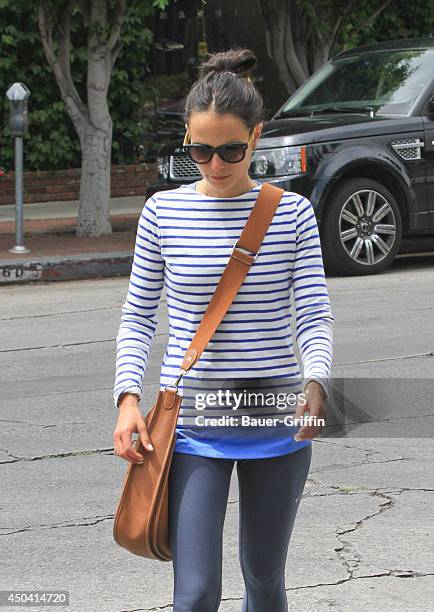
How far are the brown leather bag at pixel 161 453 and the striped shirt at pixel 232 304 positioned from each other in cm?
3

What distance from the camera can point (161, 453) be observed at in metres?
3.19

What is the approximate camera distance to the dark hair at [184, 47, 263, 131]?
3.25m

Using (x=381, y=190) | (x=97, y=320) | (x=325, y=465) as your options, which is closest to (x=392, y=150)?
(x=381, y=190)

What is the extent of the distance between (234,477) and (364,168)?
6.76 meters

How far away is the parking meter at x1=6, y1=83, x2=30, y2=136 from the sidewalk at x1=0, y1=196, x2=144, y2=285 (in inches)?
50.0

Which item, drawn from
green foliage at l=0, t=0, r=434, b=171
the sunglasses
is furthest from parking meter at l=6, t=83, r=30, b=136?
the sunglasses

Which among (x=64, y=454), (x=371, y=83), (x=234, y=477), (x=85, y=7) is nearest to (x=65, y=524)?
(x=234, y=477)

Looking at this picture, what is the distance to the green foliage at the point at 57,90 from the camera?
1772 cm

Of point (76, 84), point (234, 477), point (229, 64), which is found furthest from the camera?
point (76, 84)

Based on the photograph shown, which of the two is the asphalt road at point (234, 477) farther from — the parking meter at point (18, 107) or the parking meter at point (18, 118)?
the parking meter at point (18, 107)

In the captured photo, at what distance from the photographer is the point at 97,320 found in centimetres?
1004

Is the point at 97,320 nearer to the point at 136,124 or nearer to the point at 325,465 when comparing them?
the point at 325,465

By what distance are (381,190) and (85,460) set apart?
6.36 meters

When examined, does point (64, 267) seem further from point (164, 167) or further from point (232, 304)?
point (232, 304)
